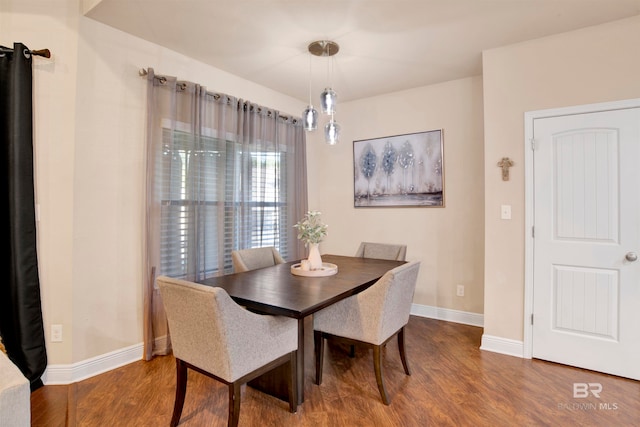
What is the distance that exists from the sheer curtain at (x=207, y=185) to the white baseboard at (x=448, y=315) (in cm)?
160

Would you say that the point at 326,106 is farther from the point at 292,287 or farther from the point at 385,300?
the point at 385,300

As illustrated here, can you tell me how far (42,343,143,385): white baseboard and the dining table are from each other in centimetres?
102

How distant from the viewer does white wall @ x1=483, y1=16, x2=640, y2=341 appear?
243 centimetres

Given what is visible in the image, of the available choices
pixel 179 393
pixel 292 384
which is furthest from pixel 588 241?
pixel 179 393

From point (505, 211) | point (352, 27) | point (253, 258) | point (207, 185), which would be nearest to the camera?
point (352, 27)

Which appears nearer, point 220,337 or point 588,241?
point 220,337

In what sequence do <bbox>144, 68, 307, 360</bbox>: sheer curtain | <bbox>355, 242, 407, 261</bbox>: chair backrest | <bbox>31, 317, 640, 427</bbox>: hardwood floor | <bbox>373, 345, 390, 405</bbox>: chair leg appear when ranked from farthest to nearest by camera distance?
<bbox>355, 242, 407, 261</bbox>: chair backrest → <bbox>144, 68, 307, 360</bbox>: sheer curtain → <bbox>373, 345, 390, 405</bbox>: chair leg → <bbox>31, 317, 640, 427</bbox>: hardwood floor

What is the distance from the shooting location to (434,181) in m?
3.68

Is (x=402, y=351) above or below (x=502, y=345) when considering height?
above

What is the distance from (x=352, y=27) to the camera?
2.48 metres

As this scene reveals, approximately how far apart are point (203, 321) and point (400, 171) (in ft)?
9.65

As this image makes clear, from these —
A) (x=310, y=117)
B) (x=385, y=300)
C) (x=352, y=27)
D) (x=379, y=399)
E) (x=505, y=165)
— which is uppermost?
(x=352, y=27)

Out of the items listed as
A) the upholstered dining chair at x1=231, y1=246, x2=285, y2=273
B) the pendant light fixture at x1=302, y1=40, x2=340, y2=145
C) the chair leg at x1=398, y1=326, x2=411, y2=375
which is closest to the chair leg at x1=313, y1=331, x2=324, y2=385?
the chair leg at x1=398, y1=326, x2=411, y2=375

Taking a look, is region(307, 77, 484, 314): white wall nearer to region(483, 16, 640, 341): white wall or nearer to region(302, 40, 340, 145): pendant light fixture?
region(483, 16, 640, 341): white wall
